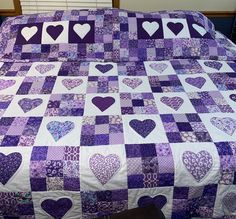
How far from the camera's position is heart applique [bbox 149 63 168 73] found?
2046 mm

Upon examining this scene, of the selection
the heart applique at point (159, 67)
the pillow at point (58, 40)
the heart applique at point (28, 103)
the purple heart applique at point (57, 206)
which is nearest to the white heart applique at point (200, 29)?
the heart applique at point (159, 67)

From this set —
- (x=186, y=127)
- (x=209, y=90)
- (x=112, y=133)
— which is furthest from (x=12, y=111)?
(x=209, y=90)

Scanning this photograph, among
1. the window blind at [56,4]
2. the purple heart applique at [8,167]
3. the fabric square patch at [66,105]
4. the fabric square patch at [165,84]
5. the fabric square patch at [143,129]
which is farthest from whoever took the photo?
the window blind at [56,4]

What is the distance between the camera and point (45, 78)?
1.94 metres

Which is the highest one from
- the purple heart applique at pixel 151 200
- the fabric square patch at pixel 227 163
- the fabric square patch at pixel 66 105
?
the fabric square patch at pixel 66 105

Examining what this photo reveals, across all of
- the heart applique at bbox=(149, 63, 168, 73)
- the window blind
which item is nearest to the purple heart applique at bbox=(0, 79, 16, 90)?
the heart applique at bbox=(149, 63, 168, 73)

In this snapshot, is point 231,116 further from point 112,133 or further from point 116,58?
point 116,58

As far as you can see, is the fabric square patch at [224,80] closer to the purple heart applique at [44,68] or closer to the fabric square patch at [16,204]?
the purple heart applique at [44,68]

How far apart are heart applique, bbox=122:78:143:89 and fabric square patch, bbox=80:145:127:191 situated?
2.16 ft

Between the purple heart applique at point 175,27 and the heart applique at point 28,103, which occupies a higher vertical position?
the purple heart applique at point 175,27

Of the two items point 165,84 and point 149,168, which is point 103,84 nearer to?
point 165,84

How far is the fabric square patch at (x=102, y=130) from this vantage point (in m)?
1.37

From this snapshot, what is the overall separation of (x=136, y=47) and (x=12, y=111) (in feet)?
3.47

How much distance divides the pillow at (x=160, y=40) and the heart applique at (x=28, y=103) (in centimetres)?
75
